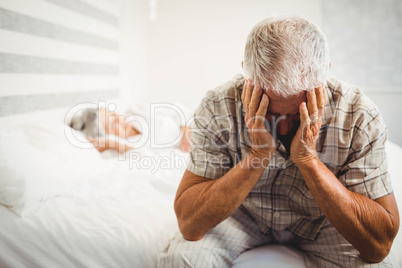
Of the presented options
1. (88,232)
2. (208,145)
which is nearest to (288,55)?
(208,145)

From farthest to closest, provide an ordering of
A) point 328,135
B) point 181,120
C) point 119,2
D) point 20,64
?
point 119,2, point 181,120, point 20,64, point 328,135

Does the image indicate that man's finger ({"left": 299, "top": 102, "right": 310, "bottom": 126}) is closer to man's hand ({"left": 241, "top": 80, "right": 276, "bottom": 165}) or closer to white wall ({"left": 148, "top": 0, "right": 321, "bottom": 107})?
man's hand ({"left": 241, "top": 80, "right": 276, "bottom": 165})

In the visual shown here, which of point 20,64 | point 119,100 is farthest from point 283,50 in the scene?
point 119,100

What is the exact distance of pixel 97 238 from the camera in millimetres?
1122

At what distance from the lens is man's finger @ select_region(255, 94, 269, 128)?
35.9 inches

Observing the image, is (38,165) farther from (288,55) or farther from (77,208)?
(288,55)

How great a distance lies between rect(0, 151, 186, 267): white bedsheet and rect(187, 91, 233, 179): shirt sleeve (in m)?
0.32

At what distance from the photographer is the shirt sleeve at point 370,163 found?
927 mm

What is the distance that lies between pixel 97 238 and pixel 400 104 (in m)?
3.25

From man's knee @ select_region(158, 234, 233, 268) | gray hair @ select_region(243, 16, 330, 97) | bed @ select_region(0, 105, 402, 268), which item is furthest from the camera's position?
bed @ select_region(0, 105, 402, 268)

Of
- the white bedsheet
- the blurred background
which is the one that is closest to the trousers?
the white bedsheet

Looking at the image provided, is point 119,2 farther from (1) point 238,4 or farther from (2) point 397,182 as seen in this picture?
(2) point 397,182

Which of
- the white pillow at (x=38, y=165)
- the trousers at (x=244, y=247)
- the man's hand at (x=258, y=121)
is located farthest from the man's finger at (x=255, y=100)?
the white pillow at (x=38, y=165)

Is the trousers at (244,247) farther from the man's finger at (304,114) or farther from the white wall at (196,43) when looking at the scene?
the white wall at (196,43)
